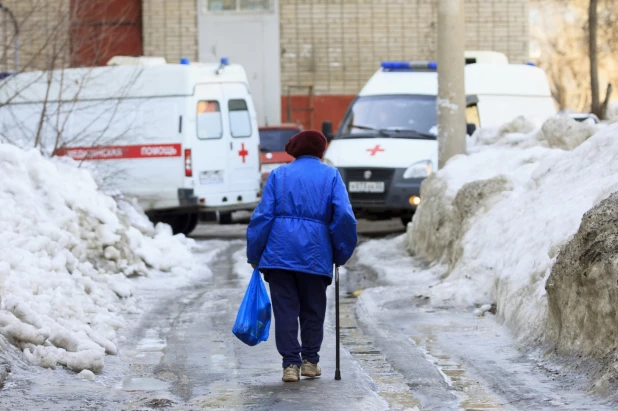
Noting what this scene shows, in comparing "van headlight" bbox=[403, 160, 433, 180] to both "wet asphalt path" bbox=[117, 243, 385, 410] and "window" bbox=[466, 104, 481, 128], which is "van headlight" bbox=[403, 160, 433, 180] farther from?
"wet asphalt path" bbox=[117, 243, 385, 410]

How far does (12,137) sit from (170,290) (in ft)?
19.6

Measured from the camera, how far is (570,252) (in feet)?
25.2

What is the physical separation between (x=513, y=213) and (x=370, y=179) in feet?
21.0

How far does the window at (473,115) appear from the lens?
19.0 m

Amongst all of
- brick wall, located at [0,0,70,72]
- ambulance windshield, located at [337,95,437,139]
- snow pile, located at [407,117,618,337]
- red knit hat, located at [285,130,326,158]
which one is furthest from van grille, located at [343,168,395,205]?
red knit hat, located at [285,130,326,158]

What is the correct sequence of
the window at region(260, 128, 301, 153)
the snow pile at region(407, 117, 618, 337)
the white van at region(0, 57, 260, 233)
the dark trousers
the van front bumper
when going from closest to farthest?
the dark trousers → the snow pile at region(407, 117, 618, 337) → the van front bumper → the white van at region(0, 57, 260, 233) → the window at region(260, 128, 301, 153)

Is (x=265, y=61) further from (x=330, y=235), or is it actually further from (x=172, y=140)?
(x=330, y=235)

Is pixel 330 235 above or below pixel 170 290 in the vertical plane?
above

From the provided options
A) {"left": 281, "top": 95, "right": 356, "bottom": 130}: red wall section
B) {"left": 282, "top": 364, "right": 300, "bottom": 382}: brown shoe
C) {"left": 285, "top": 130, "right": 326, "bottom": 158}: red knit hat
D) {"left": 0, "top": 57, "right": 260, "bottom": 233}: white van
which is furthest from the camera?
{"left": 281, "top": 95, "right": 356, "bottom": 130}: red wall section

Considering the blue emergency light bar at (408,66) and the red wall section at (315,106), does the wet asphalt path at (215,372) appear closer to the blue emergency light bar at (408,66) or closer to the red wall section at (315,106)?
the blue emergency light bar at (408,66)

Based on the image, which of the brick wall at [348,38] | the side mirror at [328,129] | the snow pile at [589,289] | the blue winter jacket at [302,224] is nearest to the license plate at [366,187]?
the side mirror at [328,129]

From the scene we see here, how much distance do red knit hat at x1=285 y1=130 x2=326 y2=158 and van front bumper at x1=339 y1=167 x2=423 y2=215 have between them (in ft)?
31.1

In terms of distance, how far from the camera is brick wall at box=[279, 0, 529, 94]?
31406mm

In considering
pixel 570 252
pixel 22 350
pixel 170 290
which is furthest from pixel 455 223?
pixel 22 350
